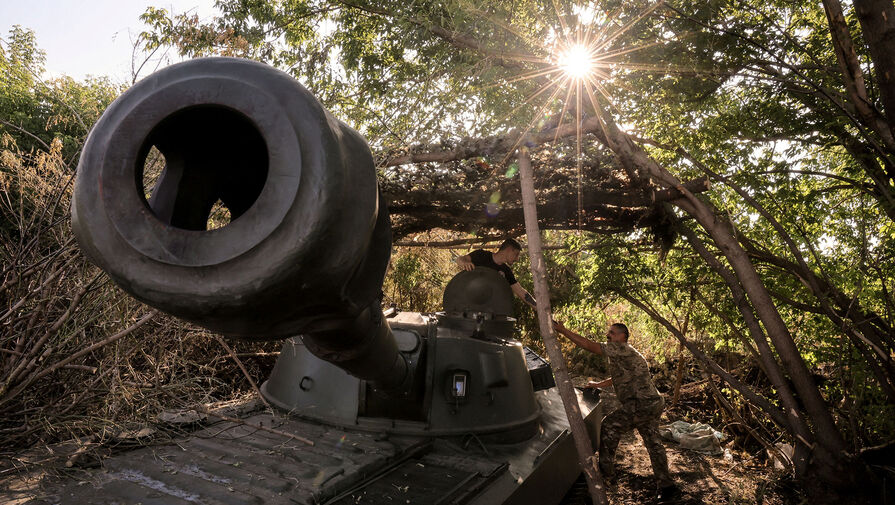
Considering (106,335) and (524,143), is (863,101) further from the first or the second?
(106,335)

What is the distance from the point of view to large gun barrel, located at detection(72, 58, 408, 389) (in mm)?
1051

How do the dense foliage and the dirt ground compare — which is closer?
the dense foliage

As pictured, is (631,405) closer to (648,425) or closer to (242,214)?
(648,425)

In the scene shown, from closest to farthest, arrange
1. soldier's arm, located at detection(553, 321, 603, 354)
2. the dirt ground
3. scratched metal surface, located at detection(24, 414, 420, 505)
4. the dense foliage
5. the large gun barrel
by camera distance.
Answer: the large gun barrel < scratched metal surface, located at detection(24, 414, 420, 505) < the dense foliage < soldier's arm, located at detection(553, 321, 603, 354) < the dirt ground

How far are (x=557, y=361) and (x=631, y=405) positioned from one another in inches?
109

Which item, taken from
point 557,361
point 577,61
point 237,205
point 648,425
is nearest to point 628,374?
point 648,425

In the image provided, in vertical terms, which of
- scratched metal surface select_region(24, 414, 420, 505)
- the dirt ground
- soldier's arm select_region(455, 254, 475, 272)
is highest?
soldier's arm select_region(455, 254, 475, 272)

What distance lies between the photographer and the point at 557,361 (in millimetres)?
4387

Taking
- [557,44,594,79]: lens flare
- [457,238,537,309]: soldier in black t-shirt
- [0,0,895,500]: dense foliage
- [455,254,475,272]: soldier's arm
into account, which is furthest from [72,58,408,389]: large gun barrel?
[557,44,594,79]: lens flare

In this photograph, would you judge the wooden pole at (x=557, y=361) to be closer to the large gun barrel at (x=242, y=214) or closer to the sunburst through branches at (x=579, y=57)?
the sunburst through branches at (x=579, y=57)

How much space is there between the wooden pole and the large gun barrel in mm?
3357

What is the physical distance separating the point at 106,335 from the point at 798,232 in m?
6.78

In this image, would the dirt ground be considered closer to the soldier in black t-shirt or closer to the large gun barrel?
the soldier in black t-shirt

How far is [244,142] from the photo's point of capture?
1.39m
